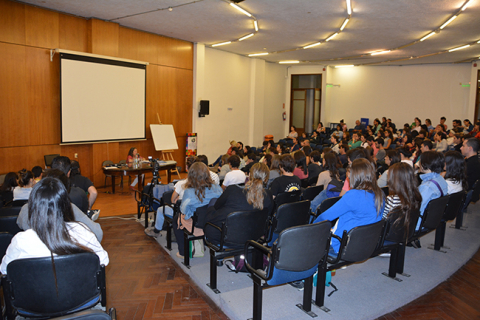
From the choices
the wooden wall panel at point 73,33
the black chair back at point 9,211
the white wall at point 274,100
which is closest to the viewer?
the black chair back at point 9,211

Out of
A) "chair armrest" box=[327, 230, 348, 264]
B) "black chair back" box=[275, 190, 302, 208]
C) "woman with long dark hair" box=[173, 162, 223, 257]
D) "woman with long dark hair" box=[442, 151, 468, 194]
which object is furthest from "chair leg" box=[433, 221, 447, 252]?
"woman with long dark hair" box=[173, 162, 223, 257]

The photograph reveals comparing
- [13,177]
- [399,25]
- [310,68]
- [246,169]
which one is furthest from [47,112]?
[310,68]

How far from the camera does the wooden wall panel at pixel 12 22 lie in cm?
671

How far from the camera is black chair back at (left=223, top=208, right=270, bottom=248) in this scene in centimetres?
315

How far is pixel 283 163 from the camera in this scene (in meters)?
4.56

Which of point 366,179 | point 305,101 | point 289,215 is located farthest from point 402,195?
point 305,101

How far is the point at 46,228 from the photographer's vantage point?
2.00 meters

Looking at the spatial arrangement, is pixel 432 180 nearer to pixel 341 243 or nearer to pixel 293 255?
pixel 341 243

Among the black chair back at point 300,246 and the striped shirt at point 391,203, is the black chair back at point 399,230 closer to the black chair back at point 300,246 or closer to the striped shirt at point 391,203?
the striped shirt at point 391,203

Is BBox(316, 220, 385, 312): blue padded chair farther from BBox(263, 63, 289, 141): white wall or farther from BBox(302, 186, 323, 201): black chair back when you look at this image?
BBox(263, 63, 289, 141): white wall

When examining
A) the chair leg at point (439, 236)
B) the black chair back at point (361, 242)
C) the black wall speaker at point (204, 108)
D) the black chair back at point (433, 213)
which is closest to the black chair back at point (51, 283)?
the black chair back at point (361, 242)

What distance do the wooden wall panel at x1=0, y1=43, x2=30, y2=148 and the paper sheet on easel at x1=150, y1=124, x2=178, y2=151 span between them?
331 centimetres

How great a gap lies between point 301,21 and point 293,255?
6984 millimetres

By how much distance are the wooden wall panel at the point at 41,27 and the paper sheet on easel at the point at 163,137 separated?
10.7 feet
